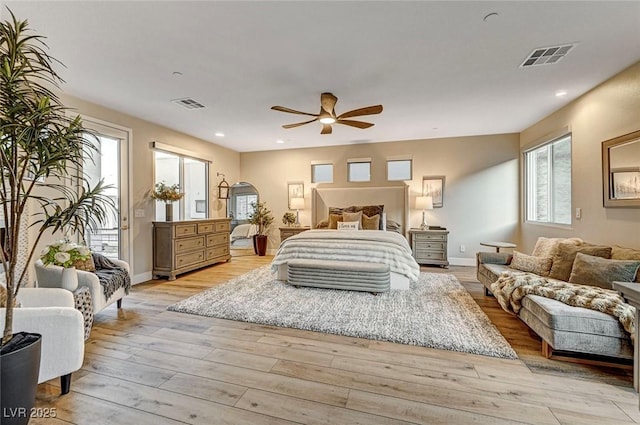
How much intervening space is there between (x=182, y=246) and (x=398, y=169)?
4.75 m

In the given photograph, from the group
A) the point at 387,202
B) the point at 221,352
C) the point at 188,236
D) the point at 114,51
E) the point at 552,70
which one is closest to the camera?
the point at 221,352

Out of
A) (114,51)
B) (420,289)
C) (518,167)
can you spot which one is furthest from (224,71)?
(518,167)

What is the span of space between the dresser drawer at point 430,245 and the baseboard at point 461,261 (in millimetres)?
615

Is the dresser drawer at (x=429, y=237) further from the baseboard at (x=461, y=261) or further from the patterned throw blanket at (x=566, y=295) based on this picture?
the patterned throw blanket at (x=566, y=295)

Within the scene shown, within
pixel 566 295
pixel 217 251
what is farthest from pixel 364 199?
pixel 566 295

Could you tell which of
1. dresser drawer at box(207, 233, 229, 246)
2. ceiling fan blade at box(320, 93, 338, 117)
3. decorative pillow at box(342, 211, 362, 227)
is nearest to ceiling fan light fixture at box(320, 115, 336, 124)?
ceiling fan blade at box(320, 93, 338, 117)

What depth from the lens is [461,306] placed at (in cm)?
335

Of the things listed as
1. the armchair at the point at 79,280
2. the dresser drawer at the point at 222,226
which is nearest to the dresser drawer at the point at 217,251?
the dresser drawer at the point at 222,226

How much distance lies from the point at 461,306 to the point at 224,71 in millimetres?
3823

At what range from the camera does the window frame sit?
404 centimetres

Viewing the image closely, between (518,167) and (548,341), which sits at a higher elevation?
(518,167)

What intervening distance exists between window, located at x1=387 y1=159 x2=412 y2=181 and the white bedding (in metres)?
2.35

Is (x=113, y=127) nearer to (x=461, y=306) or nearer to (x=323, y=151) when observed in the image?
(x=323, y=151)

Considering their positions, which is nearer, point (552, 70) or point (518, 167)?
point (552, 70)
